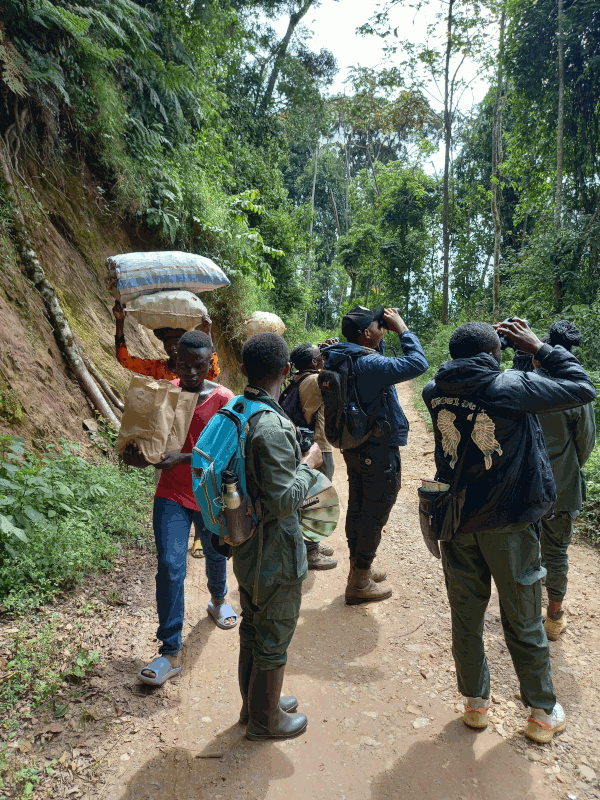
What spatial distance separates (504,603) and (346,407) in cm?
166

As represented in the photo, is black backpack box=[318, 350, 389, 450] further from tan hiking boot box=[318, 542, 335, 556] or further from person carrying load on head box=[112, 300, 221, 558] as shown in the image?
tan hiking boot box=[318, 542, 335, 556]

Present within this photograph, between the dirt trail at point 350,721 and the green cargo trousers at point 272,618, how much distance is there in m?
0.56

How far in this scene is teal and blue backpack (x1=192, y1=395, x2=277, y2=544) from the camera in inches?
88.0

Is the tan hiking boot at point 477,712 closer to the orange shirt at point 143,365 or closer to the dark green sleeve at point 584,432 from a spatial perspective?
the dark green sleeve at point 584,432

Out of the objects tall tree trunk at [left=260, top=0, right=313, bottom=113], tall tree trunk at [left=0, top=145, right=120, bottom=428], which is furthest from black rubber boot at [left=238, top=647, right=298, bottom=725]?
tall tree trunk at [left=260, top=0, right=313, bottom=113]

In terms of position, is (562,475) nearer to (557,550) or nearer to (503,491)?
(557,550)

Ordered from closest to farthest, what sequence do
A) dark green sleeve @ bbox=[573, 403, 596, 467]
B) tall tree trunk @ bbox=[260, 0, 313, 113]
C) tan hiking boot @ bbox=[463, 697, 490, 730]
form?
1. tan hiking boot @ bbox=[463, 697, 490, 730]
2. dark green sleeve @ bbox=[573, 403, 596, 467]
3. tall tree trunk @ bbox=[260, 0, 313, 113]

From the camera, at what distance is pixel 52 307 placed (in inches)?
222

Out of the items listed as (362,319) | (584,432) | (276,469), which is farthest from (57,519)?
(584,432)

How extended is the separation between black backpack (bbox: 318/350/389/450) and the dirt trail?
4.78 feet

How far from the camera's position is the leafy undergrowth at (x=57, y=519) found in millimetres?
3404

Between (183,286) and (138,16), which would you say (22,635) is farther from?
(138,16)

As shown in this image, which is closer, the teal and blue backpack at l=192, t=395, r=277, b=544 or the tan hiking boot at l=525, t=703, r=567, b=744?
the teal and blue backpack at l=192, t=395, r=277, b=544

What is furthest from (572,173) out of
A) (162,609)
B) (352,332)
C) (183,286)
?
(162,609)
